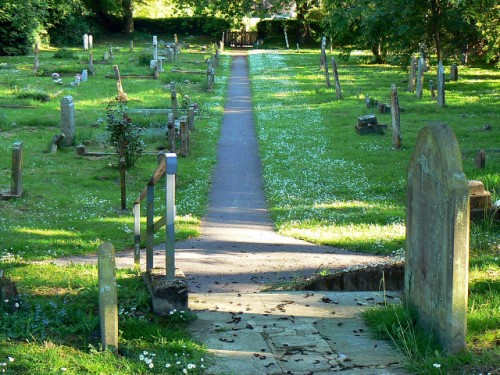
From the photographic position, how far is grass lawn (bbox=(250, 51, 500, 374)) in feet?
24.3

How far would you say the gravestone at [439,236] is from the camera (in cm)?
589

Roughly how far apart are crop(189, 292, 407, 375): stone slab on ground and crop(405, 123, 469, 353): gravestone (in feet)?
1.47

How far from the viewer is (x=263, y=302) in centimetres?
763

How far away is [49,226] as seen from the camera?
1307cm

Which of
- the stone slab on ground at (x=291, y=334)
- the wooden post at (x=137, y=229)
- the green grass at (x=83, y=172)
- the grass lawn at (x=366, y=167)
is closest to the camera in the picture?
the stone slab on ground at (x=291, y=334)

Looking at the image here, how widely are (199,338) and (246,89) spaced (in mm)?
31334

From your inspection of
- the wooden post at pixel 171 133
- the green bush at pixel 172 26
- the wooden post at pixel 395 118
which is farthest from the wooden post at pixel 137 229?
the green bush at pixel 172 26

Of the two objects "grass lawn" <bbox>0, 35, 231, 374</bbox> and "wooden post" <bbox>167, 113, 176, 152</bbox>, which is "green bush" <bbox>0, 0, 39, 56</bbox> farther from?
"wooden post" <bbox>167, 113, 176, 152</bbox>

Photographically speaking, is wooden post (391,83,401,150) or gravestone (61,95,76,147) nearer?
wooden post (391,83,401,150)

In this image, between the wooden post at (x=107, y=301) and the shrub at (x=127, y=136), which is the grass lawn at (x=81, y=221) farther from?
the shrub at (x=127, y=136)

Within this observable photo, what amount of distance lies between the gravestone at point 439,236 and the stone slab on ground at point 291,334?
449mm

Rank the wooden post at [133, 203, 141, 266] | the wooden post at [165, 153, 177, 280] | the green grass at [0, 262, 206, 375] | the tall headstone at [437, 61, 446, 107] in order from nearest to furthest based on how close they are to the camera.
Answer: the green grass at [0, 262, 206, 375] → the wooden post at [165, 153, 177, 280] → the wooden post at [133, 203, 141, 266] → the tall headstone at [437, 61, 446, 107]

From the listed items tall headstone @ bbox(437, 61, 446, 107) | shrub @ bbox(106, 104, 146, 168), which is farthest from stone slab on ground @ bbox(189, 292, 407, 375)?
tall headstone @ bbox(437, 61, 446, 107)

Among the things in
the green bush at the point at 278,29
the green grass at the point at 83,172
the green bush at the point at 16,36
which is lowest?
the green grass at the point at 83,172
